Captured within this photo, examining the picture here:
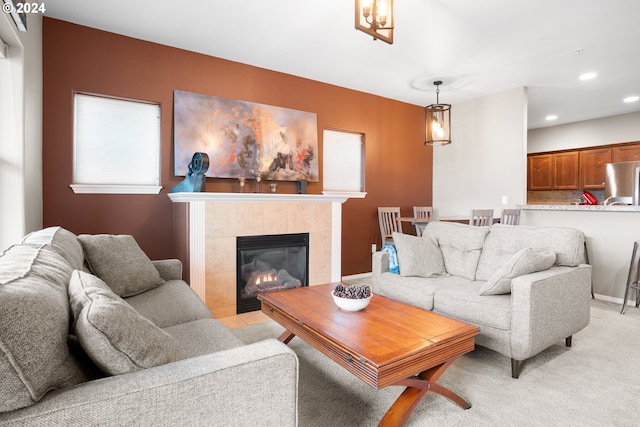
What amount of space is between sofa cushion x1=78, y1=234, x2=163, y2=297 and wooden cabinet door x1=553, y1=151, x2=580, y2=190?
7910 millimetres

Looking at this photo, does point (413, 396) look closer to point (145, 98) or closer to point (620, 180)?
point (145, 98)

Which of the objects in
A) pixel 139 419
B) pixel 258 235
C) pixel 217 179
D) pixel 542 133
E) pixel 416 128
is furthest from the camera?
pixel 542 133

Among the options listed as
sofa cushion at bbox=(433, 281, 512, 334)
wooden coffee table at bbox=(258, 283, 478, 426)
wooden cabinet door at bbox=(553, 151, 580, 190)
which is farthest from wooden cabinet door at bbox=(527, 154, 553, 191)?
wooden coffee table at bbox=(258, 283, 478, 426)

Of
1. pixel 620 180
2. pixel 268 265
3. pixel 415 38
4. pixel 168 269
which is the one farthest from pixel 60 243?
pixel 620 180

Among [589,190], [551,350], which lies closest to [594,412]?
[551,350]

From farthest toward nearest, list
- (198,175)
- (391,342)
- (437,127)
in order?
(437,127) → (198,175) → (391,342)

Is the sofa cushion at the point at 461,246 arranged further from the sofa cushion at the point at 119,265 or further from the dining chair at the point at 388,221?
the sofa cushion at the point at 119,265

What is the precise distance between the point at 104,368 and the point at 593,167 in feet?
27.9

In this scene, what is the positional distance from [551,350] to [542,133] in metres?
6.70

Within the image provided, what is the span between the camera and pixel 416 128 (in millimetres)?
5938

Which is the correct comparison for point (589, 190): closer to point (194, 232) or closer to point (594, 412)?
point (594, 412)

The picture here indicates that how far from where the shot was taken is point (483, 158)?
17.9 ft

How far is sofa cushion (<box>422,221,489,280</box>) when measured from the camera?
3047 mm

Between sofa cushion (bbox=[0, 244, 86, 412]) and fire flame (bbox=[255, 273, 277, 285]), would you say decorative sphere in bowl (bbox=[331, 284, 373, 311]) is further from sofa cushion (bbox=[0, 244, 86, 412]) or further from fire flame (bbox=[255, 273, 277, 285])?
fire flame (bbox=[255, 273, 277, 285])
